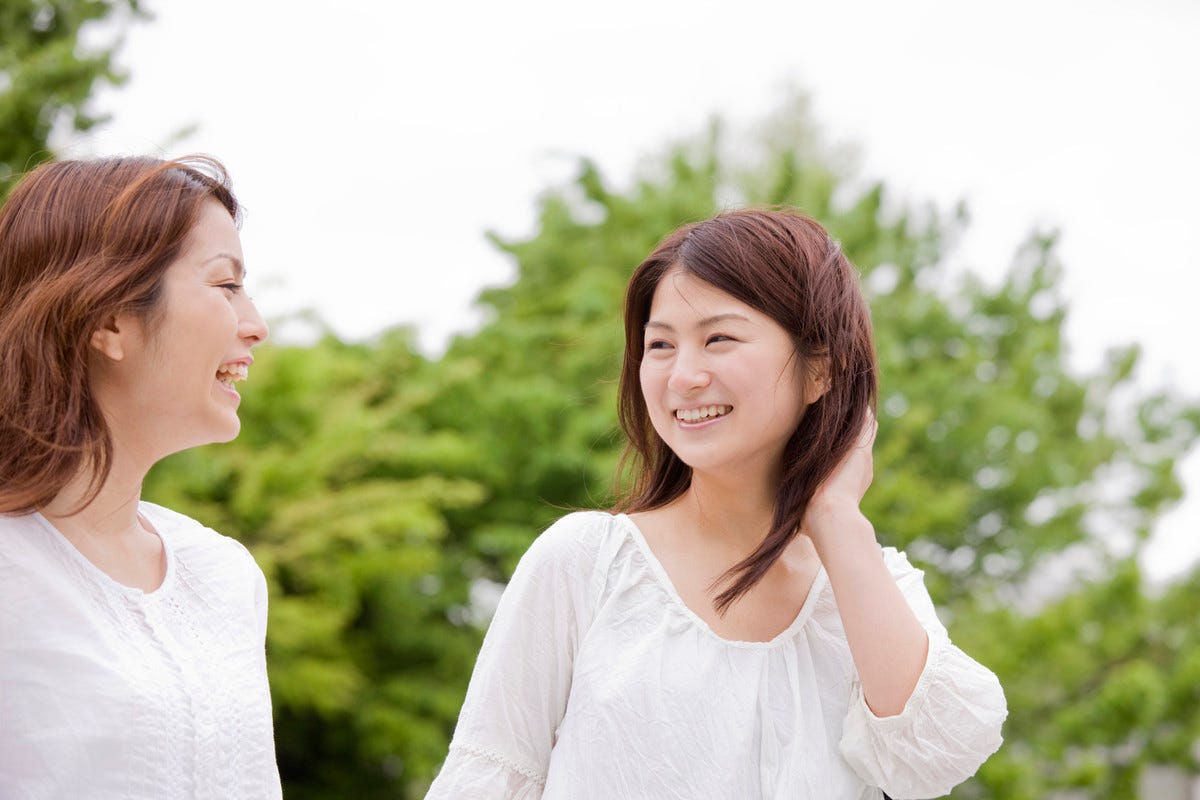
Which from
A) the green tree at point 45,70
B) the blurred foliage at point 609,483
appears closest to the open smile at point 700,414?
the green tree at point 45,70

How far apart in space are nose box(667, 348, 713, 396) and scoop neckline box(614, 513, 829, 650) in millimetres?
287

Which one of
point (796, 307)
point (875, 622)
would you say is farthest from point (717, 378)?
point (875, 622)

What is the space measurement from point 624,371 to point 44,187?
1041mm

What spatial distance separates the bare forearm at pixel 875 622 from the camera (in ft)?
6.81

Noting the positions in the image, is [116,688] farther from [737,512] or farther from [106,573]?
[737,512]

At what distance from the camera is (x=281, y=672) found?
7852 millimetres

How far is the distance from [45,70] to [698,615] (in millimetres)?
4136

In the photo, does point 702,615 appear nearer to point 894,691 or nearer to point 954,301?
point 894,691

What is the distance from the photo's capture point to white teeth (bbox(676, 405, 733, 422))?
2.18 m

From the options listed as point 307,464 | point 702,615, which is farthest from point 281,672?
point 702,615

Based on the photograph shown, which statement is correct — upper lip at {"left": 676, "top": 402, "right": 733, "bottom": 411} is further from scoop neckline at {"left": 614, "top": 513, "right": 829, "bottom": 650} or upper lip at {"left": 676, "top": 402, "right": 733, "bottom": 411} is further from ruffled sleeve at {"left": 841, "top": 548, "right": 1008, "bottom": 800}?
ruffled sleeve at {"left": 841, "top": 548, "right": 1008, "bottom": 800}

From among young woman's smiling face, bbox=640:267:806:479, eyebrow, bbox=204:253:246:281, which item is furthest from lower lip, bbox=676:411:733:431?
eyebrow, bbox=204:253:246:281

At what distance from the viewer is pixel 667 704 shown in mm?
2135

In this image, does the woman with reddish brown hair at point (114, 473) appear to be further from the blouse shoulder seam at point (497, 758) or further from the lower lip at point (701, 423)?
the lower lip at point (701, 423)
